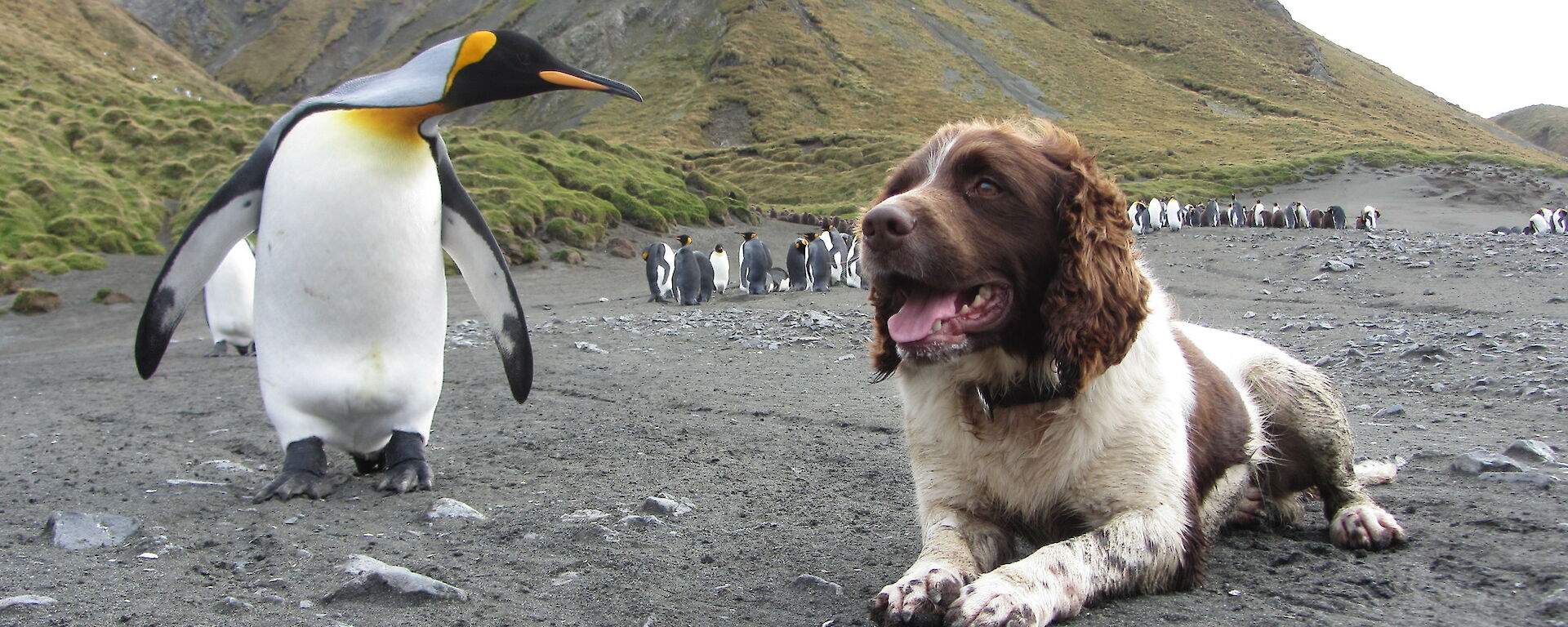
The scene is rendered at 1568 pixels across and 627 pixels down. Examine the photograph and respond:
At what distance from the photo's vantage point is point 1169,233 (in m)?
28.1

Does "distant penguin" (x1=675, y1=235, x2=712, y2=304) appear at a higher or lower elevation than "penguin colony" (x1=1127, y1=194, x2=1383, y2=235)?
lower

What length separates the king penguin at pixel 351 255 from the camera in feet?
14.2

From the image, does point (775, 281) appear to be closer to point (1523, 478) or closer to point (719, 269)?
point (719, 269)

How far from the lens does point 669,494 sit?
3992mm

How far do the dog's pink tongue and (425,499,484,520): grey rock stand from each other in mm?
2015

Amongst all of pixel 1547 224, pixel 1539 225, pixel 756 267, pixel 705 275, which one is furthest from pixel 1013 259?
pixel 1547 224

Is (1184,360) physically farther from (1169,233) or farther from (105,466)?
(1169,233)

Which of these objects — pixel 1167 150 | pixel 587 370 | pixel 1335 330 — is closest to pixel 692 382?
pixel 587 370

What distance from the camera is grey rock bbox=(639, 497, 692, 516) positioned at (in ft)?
11.9

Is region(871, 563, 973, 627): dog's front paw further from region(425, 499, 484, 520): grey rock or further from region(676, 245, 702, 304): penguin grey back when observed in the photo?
region(676, 245, 702, 304): penguin grey back

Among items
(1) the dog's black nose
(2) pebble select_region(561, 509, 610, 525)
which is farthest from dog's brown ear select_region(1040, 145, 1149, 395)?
(2) pebble select_region(561, 509, 610, 525)

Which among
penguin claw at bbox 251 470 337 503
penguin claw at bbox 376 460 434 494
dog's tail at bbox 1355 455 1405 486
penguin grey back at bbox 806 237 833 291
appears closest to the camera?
dog's tail at bbox 1355 455 1405 486

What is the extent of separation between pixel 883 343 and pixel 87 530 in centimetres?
265

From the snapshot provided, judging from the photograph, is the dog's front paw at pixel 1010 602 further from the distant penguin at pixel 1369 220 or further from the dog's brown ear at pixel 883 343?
the distant penguin at pixel 1369 220
